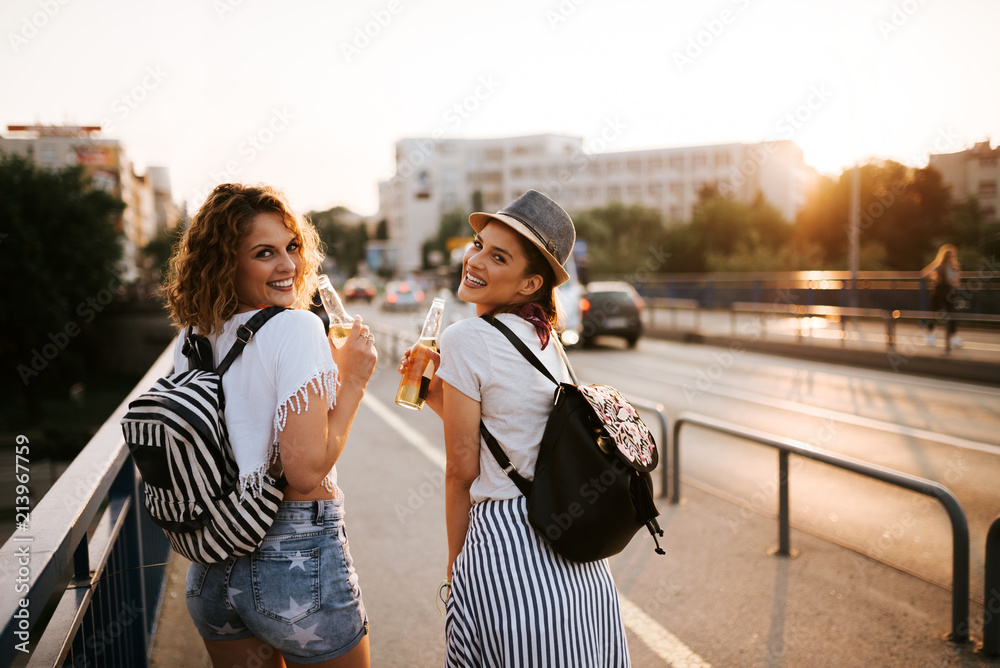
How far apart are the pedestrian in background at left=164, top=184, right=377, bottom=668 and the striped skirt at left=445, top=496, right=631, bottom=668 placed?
285mm

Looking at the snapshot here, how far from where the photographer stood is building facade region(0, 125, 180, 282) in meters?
68.8

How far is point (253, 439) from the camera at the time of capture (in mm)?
1670

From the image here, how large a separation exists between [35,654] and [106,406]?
173ft

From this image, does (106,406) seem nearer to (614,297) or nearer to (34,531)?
(614,297)

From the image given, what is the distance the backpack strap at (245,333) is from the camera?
1.67 meters

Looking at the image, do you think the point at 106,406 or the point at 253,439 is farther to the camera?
the point at 106,406

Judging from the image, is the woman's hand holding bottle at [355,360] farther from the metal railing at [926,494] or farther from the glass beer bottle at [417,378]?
the metal railing at [926,494]

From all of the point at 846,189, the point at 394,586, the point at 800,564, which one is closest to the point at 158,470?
the point at 394,586

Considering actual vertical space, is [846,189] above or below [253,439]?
above

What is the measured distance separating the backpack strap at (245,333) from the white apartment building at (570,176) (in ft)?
237

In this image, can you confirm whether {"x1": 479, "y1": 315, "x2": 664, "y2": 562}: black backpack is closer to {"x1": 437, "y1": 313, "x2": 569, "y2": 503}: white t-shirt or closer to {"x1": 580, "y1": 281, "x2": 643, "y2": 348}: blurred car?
{"x1": 437, "y1": 313, "x2": 569, "y2": 503}: white t-shirt

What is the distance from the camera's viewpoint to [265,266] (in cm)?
180

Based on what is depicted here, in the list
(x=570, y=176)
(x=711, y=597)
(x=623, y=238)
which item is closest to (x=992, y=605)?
(x=711, y=597)

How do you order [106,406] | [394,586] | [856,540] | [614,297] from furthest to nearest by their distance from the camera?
[106,406] → [614,297] → [856,540] → [394,586]
